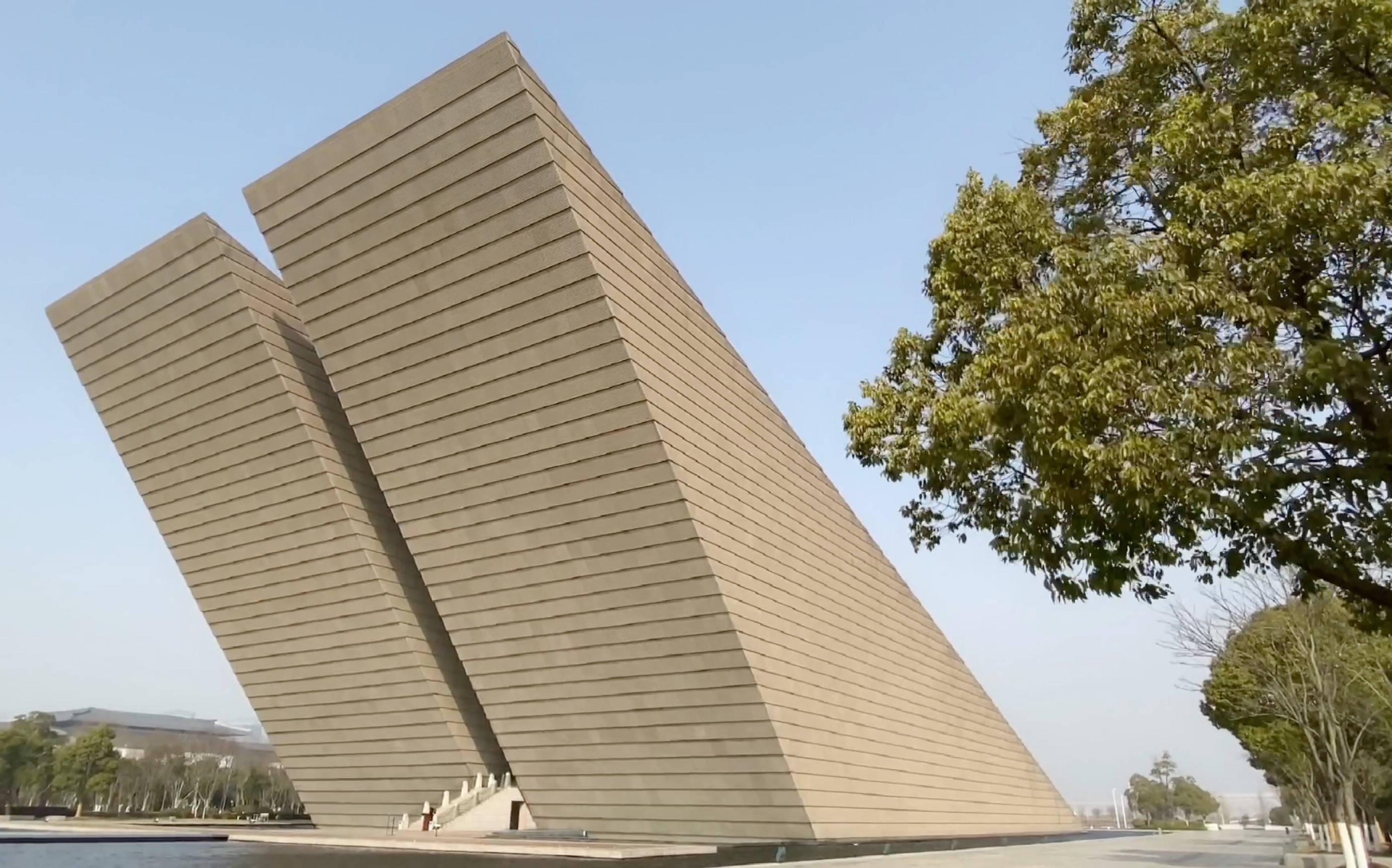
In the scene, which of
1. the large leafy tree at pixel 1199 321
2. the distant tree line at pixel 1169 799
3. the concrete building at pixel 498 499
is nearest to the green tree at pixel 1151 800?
the distant tree line at pixel 1169 799

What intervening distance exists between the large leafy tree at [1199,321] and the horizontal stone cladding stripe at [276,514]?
828 inches

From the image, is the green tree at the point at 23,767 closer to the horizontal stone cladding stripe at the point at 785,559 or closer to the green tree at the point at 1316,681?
the horizontal stone cladding stripe at the point at 785,559

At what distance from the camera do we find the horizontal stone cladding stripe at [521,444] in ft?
64.4

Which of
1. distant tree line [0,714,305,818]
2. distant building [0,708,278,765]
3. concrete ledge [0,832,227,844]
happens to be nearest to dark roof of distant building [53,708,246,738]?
distant building [0,708,278,765]

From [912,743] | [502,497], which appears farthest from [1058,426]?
[912,743]

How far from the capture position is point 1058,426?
7465 mm

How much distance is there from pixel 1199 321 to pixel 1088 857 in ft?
62.5

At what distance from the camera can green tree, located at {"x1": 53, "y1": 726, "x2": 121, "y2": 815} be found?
65875mm

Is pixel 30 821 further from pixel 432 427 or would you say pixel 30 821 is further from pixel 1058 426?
pixel 1058 426

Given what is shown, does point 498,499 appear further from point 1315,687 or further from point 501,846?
point 1315,687

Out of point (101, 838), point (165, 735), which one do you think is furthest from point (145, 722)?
point (101, 838)

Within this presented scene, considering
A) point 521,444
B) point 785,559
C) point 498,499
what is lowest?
point 785,559

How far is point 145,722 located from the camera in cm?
14338

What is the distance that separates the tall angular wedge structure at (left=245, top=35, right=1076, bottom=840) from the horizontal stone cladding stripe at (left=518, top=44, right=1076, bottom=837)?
0.10 meters
